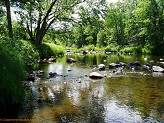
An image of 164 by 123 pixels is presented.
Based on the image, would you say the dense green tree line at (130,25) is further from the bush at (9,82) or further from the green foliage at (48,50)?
the bush at (9,82)

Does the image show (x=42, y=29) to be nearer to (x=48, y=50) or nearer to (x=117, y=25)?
(x=48, y=50)

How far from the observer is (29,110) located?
405 inches

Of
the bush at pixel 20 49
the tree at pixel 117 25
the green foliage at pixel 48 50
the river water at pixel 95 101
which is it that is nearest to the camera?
the river water at pixel 95 101

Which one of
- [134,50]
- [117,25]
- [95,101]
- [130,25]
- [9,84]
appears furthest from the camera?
[117,25]

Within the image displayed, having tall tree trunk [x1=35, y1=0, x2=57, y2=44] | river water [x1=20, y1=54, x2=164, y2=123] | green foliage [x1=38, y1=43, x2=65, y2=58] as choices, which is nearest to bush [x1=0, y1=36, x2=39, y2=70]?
river water [x1=20, y1=54, x2=164, y2=123]

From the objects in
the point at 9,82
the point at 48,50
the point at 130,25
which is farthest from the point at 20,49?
the point at 130,25

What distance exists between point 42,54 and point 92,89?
74.6 ft

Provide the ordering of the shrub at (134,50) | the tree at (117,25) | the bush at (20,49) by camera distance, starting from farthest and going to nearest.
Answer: the tree at (117,25) → the shrub at (134,50) → the bush at (20,49)

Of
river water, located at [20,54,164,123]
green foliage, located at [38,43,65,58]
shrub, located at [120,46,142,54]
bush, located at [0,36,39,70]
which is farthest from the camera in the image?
shrub, located at [120,46,142,54]

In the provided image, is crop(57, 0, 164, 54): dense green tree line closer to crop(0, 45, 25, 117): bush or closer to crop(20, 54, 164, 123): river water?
crop(20, 54, 164, 123): river water

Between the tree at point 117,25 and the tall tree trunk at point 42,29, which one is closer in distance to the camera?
the tall tree trunk at point 42,29

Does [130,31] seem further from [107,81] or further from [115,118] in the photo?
[115,118]

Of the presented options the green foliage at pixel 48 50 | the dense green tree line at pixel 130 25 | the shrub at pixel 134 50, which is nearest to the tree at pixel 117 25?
the dense green tree line at pixel 130 25

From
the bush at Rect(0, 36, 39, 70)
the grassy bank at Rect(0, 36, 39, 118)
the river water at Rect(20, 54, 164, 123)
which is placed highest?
the bush at Rect(0, 36, 39, 70)
